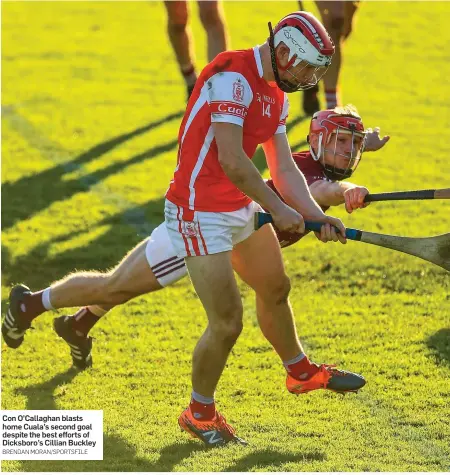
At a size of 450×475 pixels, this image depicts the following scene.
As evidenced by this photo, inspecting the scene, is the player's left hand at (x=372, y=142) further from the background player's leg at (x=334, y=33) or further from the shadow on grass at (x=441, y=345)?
the background player's leg at (x=334, y=33)

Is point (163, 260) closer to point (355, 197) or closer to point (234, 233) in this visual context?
point (234, 233)

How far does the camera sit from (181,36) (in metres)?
11.3

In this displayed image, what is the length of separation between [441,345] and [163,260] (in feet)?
6.32

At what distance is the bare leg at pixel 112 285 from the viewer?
598cm

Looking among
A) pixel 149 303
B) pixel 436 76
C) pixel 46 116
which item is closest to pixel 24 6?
pixel 46 116

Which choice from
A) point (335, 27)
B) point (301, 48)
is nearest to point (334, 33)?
point (335, 27)

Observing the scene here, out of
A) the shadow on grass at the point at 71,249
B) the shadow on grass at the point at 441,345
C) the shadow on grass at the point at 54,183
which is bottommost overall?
the shadow on grass at the point at 54,183

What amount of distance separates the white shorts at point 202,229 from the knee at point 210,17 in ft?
17.5

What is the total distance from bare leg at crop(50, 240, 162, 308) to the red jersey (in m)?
0.71

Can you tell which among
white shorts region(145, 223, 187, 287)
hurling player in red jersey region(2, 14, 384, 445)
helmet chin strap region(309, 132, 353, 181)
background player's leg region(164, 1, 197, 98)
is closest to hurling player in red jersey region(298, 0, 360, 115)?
background player's leg region(164, 1, 197, 98)

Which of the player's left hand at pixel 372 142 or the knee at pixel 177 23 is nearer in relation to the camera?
the player's left hand at pixel 372 142

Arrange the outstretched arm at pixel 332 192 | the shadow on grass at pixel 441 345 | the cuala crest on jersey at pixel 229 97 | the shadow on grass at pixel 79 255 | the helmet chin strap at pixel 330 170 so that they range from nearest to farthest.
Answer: the cuala crest on jersey at pixel 229 97 → the outstretched arm at pixel 332 192 → the helmet chin strap at pixel 330 170 → the shadow on grass at pixel 441 345 → the shadow on grass at pixel 79 255

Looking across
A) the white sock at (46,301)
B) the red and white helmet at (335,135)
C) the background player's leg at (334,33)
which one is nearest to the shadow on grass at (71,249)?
the background player's leg at (334,33)

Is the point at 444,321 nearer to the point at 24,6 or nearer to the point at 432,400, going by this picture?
the point at 432,400
